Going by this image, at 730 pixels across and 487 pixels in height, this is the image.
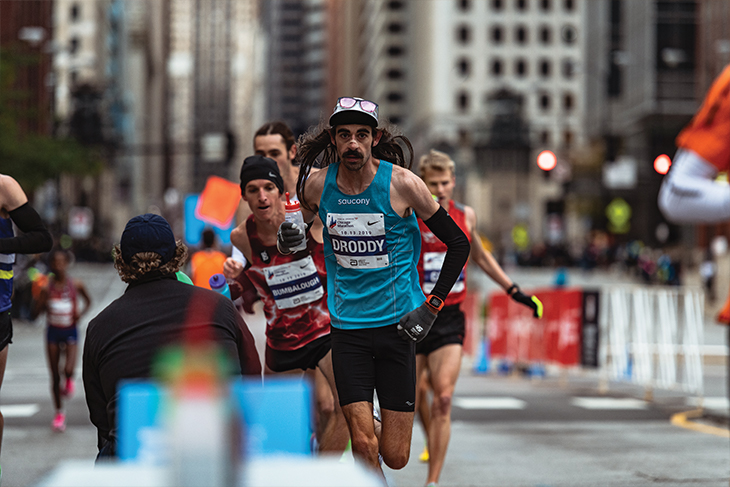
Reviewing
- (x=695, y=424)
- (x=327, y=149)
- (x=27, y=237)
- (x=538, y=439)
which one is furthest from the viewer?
(x=695, y=424)

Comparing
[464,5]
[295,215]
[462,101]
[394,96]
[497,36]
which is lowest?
[295,215]

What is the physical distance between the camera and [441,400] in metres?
7.04

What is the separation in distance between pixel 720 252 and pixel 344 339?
32768 mm

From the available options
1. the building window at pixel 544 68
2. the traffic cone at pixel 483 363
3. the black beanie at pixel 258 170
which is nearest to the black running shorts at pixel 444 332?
the black beanie at pixel 258 170

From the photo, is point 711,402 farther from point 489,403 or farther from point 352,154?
point 352,154

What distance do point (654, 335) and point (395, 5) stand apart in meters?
113

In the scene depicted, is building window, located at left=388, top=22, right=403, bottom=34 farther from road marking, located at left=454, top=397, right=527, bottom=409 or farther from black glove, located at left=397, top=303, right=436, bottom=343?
black glove, located at left=397, top=303, right=436, bottom=343

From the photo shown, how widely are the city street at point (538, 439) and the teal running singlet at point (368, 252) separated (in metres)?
2.65

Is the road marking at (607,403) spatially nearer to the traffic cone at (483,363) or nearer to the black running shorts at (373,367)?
the traffic cone at (483,363)

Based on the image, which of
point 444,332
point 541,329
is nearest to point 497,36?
point 541,329

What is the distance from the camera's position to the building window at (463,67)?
3979 inches

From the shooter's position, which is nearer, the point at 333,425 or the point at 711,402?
the point at 333,425

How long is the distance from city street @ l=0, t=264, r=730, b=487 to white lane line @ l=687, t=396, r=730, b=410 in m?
0.02

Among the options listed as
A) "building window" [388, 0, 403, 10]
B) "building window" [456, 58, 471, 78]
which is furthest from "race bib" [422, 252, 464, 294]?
"building window" [388, 0, 403, 10]
